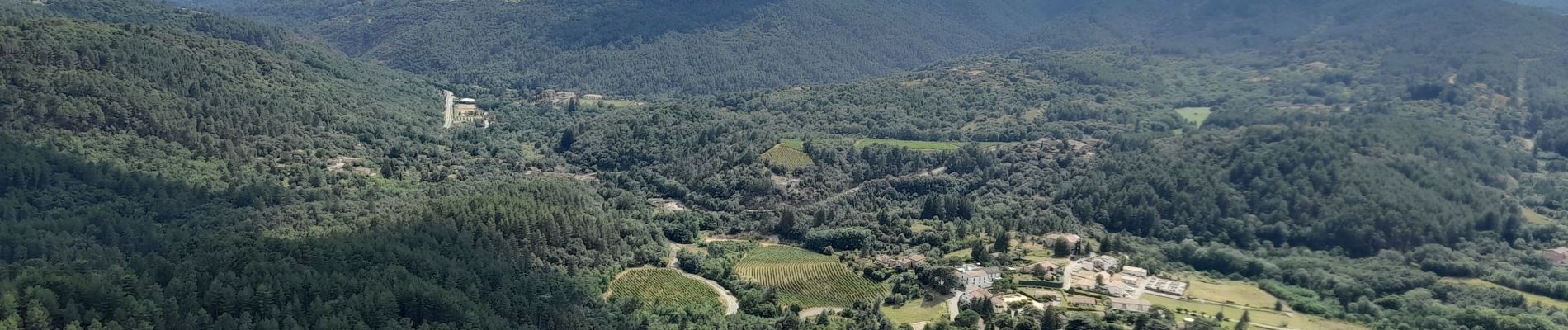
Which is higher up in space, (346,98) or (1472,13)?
(1472,13)

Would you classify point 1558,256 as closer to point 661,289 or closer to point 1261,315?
point 1261,315

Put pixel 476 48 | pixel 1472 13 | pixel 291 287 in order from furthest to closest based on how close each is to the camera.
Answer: pixel 476 48 < pixel 1472 13 < pixel 291 287

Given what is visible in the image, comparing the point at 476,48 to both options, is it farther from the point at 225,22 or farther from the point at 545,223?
the point at 545,223

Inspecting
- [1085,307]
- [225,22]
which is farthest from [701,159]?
[225,22]

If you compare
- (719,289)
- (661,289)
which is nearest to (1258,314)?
(719,289)

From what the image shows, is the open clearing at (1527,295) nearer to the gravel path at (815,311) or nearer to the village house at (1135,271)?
the village house at (1135,271)

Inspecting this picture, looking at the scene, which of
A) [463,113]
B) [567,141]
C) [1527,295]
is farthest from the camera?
[463,113]

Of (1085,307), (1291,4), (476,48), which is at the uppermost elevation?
(1291,4)
